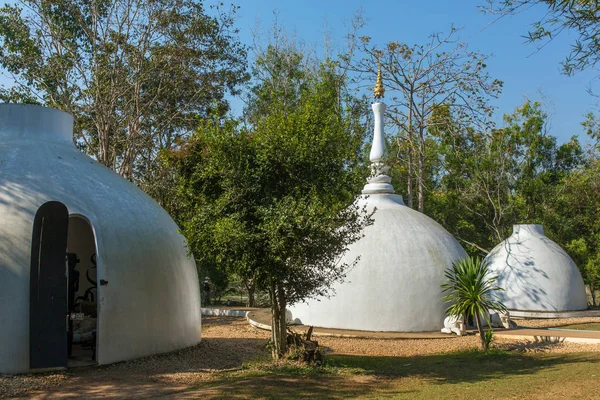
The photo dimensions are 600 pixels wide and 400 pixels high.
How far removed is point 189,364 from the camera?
38.2 ft

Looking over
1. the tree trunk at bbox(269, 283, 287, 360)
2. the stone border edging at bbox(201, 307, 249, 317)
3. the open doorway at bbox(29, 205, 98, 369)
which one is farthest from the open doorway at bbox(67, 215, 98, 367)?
the stone border edging at bbox(201, 307, 249, 317)

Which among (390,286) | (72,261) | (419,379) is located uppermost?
(72,261)

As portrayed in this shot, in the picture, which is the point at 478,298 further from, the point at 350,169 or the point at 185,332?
the point at 185,332

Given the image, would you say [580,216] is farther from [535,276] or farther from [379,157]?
[379,157]

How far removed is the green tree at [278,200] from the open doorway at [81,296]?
8.95 ft

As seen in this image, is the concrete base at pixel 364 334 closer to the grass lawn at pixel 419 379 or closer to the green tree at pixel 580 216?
the grass lawn at pixel 419 379

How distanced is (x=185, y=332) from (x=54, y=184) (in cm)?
422

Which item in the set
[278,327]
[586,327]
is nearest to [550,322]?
[586,327]

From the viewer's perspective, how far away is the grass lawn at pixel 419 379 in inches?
367

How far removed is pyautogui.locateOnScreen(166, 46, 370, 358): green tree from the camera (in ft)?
33.8

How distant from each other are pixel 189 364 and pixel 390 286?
7.56 m

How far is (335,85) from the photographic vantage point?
33.5 meters

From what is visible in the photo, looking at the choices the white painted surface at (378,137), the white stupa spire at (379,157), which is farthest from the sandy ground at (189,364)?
the white painted surface at (378,137)

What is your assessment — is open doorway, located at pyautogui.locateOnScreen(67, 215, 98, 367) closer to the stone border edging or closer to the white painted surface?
the stone border edging
